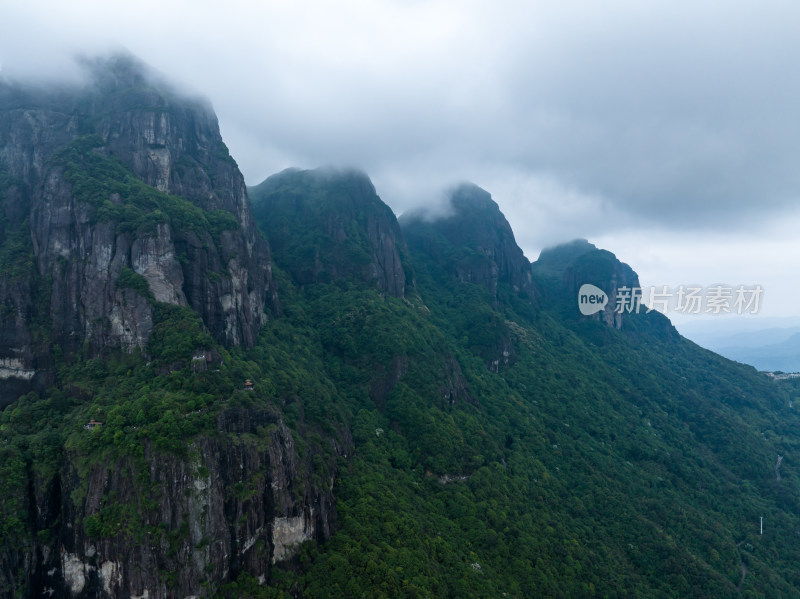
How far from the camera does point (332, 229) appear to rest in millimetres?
131625

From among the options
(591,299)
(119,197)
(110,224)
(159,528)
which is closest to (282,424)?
(159,528)

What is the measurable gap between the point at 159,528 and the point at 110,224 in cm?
4703

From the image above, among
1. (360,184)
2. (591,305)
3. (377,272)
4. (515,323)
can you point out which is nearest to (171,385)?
(377,272)

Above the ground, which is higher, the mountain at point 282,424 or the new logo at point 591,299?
the new logo at point 591,299

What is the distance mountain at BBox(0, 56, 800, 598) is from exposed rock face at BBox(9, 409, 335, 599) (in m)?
0.24

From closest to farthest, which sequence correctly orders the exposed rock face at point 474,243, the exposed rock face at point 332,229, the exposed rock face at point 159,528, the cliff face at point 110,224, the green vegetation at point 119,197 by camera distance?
1. the exposed rock face at point 159,528
2. the cliff face at point 110,224
3. the green vegetation at point 119,197
4. the exposed rock face at point 332,229
5. the exposed rock face at point 474,243

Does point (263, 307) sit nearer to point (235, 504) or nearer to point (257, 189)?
point (235, 504)

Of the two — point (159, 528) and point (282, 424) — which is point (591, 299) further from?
point (159, 528)

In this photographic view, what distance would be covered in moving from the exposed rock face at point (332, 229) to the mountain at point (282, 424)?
1.07m

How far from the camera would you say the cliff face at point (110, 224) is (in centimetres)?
6128

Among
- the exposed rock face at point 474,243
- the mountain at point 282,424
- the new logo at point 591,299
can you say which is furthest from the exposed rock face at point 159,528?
the new logo at point 591,299

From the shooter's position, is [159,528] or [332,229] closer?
[159,528]

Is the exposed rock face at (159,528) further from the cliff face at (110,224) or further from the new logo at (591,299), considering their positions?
the new logo at (591,299)

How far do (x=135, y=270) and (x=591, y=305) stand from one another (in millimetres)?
171391
